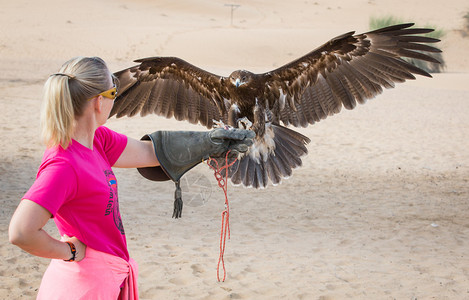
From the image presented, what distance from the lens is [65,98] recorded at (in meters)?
1.69

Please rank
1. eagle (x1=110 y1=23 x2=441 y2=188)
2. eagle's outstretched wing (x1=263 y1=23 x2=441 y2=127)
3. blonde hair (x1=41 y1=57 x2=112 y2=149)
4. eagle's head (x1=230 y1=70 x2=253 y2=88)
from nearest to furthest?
blonde hair (x1=41 y1=57 x2=112 y2=149) < eagle's outstretched wing (x1=263 y1=23 x2=441 y2=127) < eagle (x1=110 y1=23 x2=441 y2=188) < eagle's head (x1=230 y1=70 x2=253 y2=88)

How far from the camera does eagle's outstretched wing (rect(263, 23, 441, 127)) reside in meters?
4.55

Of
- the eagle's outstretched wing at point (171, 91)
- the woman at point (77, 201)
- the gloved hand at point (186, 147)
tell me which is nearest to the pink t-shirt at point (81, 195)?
the woman at point (77, 201)

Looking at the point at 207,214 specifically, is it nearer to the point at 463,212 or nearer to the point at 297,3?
the point at 463,212

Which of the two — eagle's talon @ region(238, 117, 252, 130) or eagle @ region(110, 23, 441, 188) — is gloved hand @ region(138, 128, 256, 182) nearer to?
eagle @ region(110, 23, 441, 188)

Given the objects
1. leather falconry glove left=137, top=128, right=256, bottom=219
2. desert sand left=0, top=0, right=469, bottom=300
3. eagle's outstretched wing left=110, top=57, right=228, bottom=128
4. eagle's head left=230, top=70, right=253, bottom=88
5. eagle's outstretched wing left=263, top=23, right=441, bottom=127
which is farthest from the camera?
eagle's outstretched wing left=110, top=57, right=228, bottom=128

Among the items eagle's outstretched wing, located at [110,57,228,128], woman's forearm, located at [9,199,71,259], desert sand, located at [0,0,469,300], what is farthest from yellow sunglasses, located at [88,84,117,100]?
eagle's outstretched wing, located at [110,57,228,128]

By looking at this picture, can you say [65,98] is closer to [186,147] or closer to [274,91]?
[186,147]

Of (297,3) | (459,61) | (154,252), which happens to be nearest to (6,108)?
(154,252)

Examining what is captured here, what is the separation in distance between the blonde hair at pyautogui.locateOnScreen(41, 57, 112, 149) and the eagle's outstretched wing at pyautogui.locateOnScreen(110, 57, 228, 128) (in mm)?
3244

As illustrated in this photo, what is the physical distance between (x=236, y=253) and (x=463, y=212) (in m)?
3.27

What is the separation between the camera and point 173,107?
17.3 ft

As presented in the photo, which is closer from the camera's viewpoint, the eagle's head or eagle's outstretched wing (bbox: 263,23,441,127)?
eagle's outstretched wing (bbox: 263,23,441,127)

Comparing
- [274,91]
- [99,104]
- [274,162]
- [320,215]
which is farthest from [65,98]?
[320,215]
